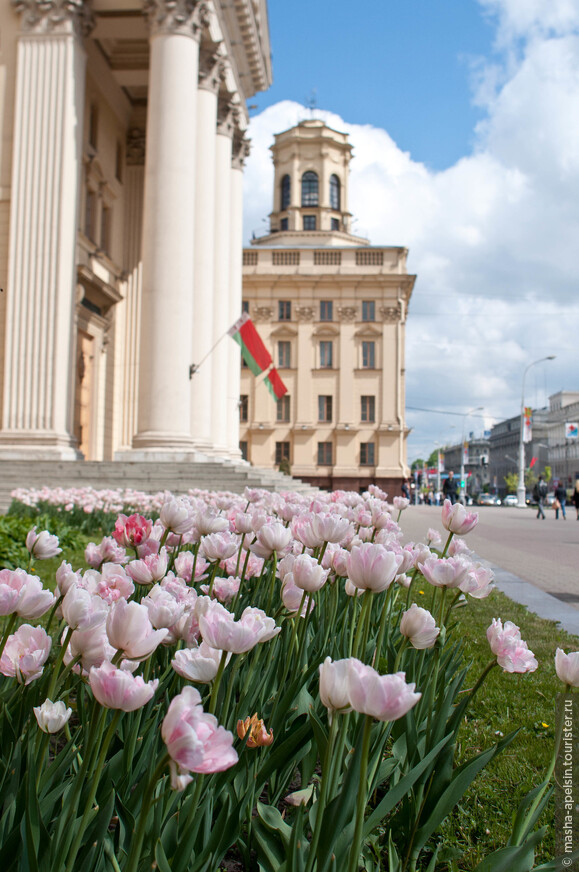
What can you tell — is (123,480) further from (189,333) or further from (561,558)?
(561,558)

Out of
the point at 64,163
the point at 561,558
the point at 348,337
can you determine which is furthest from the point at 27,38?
the point at 348,337

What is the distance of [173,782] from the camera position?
115cm

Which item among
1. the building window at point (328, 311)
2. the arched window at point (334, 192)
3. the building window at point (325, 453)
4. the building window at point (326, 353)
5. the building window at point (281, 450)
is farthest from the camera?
the arched window at point (334, 192)

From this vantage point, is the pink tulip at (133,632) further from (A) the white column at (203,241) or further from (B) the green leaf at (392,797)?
(A) the white column at (203,241)

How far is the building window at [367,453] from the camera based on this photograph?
169 ft

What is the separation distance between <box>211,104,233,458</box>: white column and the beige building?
25.4 metres

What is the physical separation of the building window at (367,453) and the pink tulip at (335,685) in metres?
50.4

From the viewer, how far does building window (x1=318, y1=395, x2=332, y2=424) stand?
52.8m

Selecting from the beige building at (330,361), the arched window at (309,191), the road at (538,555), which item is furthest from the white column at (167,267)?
the arched window at (309,191)

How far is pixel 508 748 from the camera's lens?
345 centimetres

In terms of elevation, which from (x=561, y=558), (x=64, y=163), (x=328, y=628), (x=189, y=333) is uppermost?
(x=64, y=163)

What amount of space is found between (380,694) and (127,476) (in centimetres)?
1696

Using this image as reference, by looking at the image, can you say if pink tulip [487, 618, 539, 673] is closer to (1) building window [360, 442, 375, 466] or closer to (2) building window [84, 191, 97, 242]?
(2) building window [84, 191, 97, 242]

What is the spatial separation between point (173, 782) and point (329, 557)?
1.61 metres
